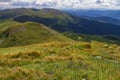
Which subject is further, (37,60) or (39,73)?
(37,60)

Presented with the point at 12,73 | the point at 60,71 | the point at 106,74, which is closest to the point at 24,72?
the point at 12,73

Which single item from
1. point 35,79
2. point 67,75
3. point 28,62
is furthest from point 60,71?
point 28,62

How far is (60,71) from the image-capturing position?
54.3ft

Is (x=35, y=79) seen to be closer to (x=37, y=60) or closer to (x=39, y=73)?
(x=39, y=73)

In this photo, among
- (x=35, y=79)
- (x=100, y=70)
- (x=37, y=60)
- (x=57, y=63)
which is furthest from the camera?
(x=37, y=60)

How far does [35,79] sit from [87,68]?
457 centimetres

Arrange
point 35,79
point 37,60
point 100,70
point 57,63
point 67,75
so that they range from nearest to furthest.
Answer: point 35,79 → point 67,75 → point 100,70 → point 57,63 → point 37,60

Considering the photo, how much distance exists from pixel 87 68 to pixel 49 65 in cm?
266

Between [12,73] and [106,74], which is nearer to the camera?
[12,73]

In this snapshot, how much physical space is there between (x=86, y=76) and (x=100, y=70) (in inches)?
78.1

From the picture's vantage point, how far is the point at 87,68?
58.9 feet

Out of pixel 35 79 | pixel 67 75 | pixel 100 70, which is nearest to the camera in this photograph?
pixel 35 79

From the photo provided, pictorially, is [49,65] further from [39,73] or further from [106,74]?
[106,74]

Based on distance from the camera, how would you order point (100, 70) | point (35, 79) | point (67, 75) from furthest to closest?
point (100, 70)
point (67, 75)
point (35, 79)
